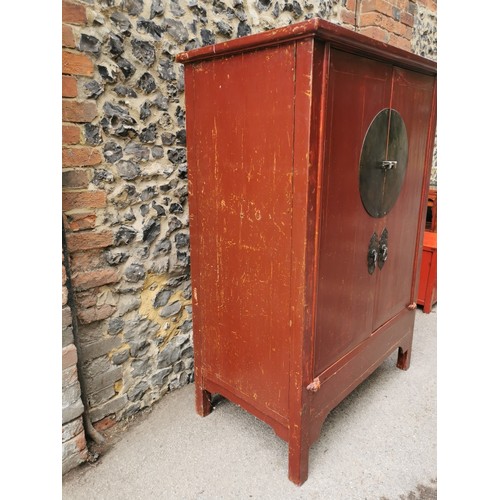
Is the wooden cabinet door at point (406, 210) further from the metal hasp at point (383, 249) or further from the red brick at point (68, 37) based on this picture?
the red brick at point (68, 37)

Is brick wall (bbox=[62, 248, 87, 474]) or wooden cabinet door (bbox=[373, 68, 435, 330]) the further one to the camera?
wooden cabinet door (bbox=[373, 68, 435, 330])

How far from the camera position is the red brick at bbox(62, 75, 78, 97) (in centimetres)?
164

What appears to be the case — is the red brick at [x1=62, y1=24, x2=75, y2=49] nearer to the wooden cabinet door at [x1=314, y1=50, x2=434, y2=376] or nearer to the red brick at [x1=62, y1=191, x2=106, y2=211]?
the red brick at [x1=62, y1=191, x2=106, y2=211]

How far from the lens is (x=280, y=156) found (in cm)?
151

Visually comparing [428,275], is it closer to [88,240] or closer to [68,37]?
[88,240]

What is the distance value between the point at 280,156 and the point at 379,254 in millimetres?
859

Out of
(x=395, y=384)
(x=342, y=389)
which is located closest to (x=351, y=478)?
(x=342, y=389)

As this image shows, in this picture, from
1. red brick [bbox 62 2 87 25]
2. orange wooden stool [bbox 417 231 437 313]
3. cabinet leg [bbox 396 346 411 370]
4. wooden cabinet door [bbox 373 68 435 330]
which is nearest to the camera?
red brick [bbox 62 2 87 25]

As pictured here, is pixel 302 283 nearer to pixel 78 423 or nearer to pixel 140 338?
pixel 140 338

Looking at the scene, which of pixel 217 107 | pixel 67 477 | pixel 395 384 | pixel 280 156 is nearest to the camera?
pixel 280 156

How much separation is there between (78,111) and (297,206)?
1.07 meters

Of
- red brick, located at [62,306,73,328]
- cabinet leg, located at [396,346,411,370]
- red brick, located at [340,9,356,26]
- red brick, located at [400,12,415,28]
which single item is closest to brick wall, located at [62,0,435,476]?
red brick, located at [62,306,73,328]

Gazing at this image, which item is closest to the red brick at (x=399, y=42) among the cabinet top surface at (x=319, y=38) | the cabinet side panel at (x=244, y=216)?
the cabinet top surface at (x=319, y=38)

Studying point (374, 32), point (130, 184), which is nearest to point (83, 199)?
point (130, 184)
